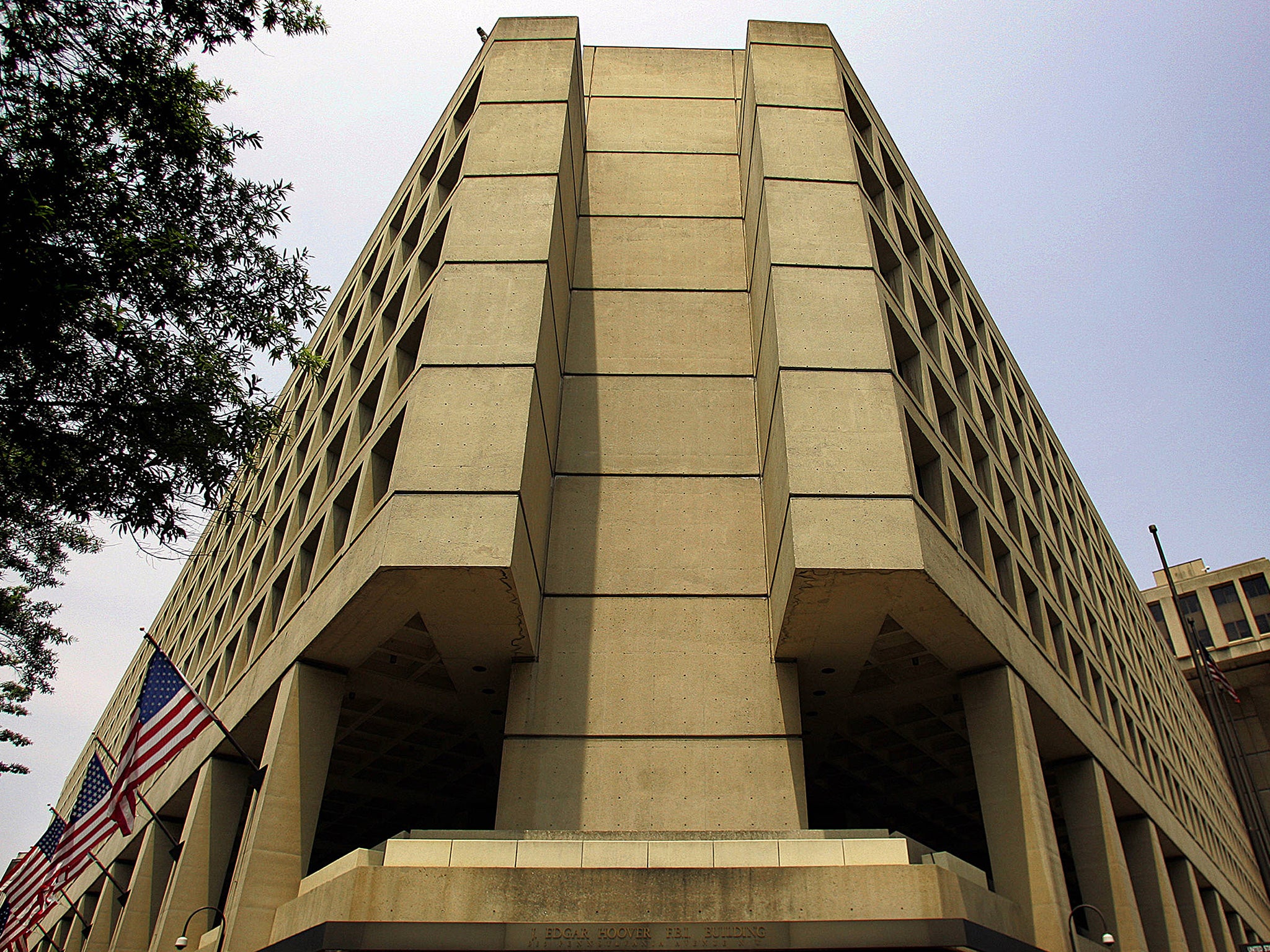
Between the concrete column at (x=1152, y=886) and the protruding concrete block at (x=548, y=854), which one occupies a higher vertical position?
the concrete column at (x=1152, y=886)

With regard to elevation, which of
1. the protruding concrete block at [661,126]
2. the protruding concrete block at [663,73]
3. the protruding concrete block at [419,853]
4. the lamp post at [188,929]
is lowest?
the lamp post at [188,929]

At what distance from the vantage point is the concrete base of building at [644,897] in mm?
12438

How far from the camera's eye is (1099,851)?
2050cm

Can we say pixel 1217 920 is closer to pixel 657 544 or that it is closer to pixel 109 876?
pixel 657 544

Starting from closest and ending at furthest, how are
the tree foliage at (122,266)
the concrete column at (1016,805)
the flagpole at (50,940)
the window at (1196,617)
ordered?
the tree foliage at (122,266) → the concrete column at (1016,805) → the flagpole at (50,940) → the window at (1196,617)

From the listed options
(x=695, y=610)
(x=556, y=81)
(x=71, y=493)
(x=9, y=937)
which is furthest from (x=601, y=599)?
(x=9, y=937)

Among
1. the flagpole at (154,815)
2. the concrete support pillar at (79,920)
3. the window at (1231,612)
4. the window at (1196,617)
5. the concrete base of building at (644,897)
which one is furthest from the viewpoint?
the window at (1196,617)

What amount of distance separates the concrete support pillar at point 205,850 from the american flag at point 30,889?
8.39 feet

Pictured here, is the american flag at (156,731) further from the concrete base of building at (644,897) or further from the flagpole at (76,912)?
the flagpole at (76,912)

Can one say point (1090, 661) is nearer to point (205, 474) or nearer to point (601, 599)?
point (601, 599)

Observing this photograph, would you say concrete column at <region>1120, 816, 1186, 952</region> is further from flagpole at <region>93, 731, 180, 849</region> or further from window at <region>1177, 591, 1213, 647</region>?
window at <region>1177, 591, 1213, 647</region>

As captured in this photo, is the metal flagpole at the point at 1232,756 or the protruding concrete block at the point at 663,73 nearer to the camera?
the protruding concrete block at the point at 663,73

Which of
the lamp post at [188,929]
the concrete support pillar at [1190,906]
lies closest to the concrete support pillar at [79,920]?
the lamp post at [188,929]

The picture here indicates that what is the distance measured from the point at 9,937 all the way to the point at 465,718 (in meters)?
11.2
